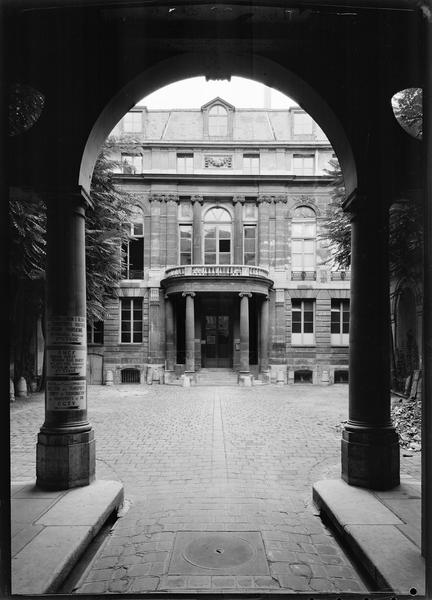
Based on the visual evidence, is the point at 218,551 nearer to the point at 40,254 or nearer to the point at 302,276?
the point at 40,254

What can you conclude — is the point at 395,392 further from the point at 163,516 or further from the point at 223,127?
the point at 223,127

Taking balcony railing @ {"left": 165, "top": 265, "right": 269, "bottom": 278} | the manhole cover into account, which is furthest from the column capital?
the manhole cover

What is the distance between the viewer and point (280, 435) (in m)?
9.82

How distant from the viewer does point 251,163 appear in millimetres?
25562

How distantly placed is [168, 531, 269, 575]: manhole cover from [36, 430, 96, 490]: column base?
5.71ft

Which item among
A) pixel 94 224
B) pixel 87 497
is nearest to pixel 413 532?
pixel 87 497

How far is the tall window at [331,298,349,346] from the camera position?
24781 mm

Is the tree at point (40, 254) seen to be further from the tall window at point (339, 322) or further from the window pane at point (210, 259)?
the tall window at point (339, 322)

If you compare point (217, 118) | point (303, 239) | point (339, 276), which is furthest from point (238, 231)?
point (217, 118)

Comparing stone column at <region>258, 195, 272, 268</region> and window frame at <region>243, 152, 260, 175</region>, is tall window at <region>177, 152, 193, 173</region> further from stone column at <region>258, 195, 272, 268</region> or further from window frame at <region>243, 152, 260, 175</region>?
stone column at <region>258, 195, 272, 268</region>

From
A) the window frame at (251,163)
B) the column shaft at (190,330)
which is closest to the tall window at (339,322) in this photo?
the column shaft at (190,330)

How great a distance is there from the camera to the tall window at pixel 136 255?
24.9 meters

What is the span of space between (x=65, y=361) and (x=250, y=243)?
20.4 m

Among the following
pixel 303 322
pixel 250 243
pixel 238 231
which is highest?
pixel 238 231
